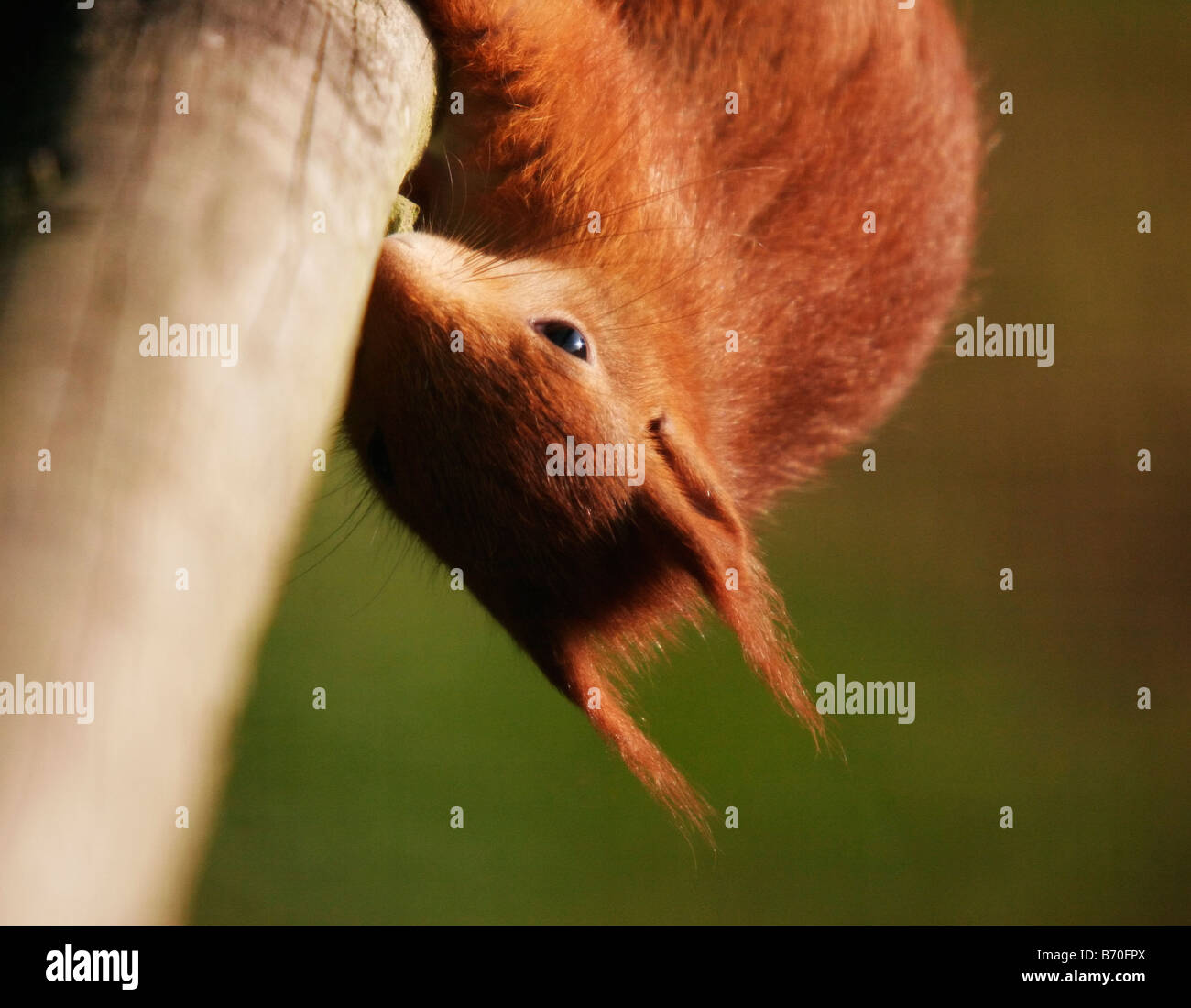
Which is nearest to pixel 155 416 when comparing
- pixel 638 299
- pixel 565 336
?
pixel 565 336

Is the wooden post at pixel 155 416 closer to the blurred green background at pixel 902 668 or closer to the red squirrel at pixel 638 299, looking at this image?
the red squirrel at pixel 638 299

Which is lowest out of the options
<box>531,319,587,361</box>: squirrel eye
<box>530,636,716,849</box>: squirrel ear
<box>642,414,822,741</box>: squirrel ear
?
<box>530,636,716,849</box>: squirrel ear

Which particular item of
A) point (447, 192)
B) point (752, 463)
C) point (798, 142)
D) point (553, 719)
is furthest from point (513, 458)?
point (553, 719)

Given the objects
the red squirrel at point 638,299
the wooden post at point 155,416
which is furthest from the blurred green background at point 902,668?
the wooden post at point 155,416

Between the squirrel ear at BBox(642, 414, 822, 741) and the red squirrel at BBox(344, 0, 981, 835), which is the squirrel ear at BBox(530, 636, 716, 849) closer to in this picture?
the red squirrel at BBox(344, 0, 981, 835)

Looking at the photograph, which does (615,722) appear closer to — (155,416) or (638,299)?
(638,299)

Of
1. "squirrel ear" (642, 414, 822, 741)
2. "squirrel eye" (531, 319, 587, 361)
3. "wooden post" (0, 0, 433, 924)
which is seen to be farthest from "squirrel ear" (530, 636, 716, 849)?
"wooden post" (0, 0, 433, 924)

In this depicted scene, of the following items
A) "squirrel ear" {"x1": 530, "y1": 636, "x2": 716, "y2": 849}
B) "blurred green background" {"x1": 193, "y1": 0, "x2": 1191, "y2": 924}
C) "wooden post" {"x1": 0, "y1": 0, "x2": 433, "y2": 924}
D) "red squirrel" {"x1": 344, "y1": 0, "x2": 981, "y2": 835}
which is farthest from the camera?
"blurred green background" {"x1": 193, "y1": 0, "x2": 1191, "y2": 924}
